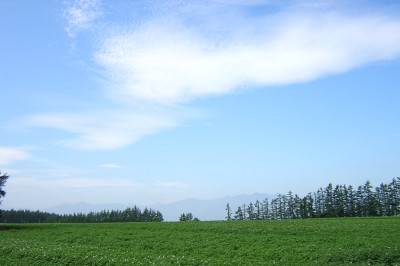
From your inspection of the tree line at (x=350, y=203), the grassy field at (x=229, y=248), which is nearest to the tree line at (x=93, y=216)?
the tree line at (x=350, y=203)

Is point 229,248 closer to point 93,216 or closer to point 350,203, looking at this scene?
point 350,203

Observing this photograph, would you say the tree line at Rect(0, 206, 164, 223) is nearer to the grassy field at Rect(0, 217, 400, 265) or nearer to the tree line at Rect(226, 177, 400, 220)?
the tree line at Rect(226, 177, 400, 220)

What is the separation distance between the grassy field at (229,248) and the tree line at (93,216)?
11192 centimetres

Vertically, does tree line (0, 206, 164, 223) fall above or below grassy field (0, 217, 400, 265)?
below

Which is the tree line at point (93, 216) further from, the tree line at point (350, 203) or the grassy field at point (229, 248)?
the grassy field at point (229, 248)

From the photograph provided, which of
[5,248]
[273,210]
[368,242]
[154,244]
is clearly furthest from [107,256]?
[273,210]

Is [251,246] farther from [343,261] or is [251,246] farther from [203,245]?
[343,261]

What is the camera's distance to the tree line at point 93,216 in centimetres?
14731

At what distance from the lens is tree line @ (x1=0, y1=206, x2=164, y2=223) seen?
147 m

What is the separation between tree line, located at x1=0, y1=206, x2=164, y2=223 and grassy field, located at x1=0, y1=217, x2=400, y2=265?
367ft

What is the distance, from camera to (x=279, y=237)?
2970 cm

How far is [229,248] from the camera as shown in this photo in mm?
26984

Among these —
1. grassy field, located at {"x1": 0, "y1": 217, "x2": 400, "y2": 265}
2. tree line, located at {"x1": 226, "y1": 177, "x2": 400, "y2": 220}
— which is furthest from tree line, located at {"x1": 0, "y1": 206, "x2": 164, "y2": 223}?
grassy field, located at {"x1": 0, "y1": 217, "x2": 400, "y2": 265}

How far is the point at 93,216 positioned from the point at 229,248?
5403 inches
